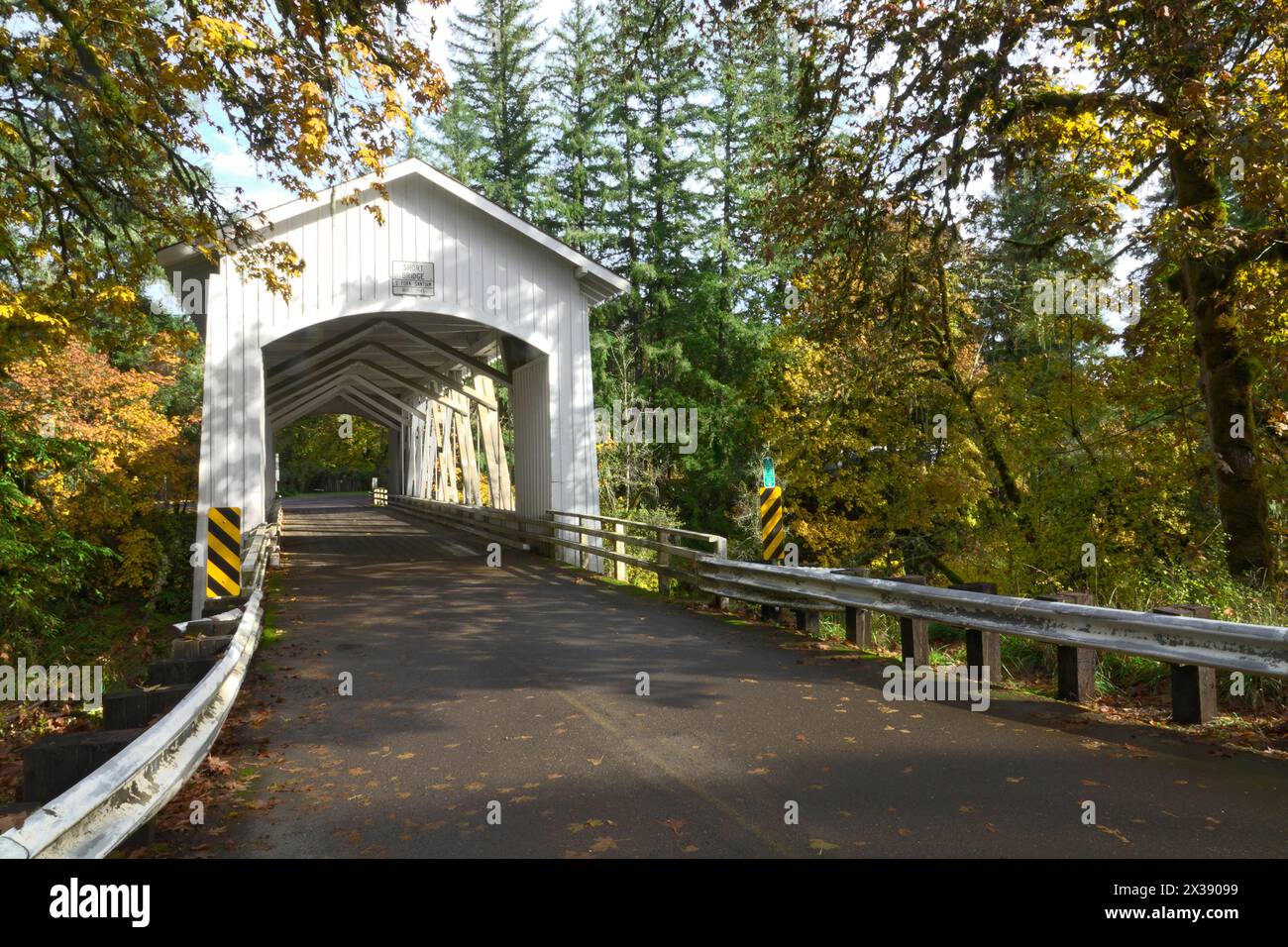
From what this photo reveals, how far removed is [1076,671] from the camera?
21.8 ft

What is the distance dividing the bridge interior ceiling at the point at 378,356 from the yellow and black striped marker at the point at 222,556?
9.63m

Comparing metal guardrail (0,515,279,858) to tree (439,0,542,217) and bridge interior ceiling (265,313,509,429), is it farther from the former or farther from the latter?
tree (439,0,542,217)

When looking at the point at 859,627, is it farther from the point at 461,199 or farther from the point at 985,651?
the point at 461,199

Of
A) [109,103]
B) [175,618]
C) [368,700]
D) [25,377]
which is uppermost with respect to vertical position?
[109,103]

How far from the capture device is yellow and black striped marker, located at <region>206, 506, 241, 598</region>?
32.8 feet

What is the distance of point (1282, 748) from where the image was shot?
538cm

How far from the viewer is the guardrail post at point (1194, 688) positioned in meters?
5.88

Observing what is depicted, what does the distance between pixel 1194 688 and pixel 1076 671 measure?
2.74 feet

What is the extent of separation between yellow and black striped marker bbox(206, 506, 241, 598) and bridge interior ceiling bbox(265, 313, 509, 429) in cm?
963

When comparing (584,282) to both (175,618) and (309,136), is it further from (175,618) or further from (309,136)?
(175,618)

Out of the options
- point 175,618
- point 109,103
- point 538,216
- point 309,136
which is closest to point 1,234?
point 109,103

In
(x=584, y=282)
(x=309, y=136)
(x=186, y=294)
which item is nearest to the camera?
(x=309, y=136)

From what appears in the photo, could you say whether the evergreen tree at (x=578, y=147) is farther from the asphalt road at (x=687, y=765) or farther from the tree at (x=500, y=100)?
the asphalt road at (x=687, y=765)
